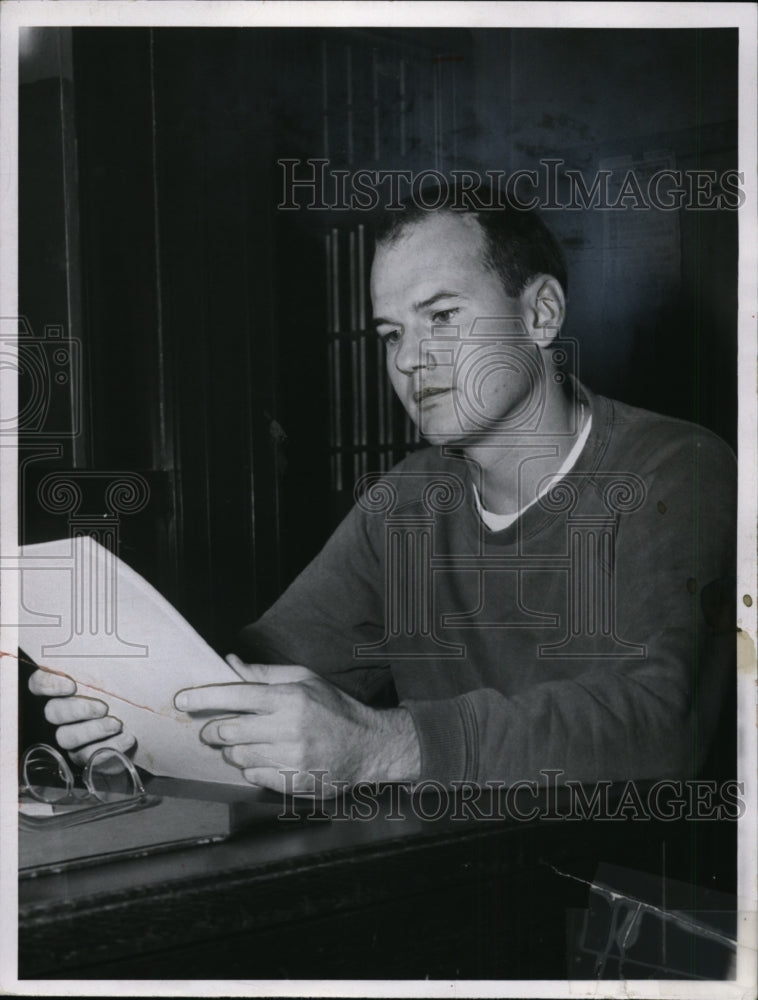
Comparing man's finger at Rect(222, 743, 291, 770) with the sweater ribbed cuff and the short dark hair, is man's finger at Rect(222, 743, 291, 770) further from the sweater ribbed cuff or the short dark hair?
the short dark hair

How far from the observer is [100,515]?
1.36m

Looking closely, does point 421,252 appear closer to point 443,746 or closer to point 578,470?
point 578,470

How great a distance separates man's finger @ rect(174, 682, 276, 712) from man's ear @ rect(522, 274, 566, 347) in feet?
1.79

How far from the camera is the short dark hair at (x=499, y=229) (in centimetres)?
135

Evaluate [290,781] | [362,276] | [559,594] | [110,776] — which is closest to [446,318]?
[362,276]

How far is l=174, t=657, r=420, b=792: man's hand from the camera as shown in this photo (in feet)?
4.27

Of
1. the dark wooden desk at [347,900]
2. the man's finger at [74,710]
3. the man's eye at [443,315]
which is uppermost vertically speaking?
the man's eye at [443,315]

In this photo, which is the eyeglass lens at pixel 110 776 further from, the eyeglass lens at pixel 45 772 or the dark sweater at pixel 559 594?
the dark sweater at pixel 559 594

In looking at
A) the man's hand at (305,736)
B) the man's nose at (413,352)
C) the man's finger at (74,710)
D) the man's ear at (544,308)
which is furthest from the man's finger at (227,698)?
the man's ear at (544,308)

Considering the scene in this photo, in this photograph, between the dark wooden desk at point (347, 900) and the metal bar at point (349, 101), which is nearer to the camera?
the dark wooden desk at point (347, 900)

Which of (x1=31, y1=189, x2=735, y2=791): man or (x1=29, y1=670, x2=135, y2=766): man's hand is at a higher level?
(x1=31, y1=189, x2=735, y2=791): man

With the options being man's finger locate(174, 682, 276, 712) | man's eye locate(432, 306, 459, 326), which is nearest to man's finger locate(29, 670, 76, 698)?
man's finger locate(174, 682, 276, 712)

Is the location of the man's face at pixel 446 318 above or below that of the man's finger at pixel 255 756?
above

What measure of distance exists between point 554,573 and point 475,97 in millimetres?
593
